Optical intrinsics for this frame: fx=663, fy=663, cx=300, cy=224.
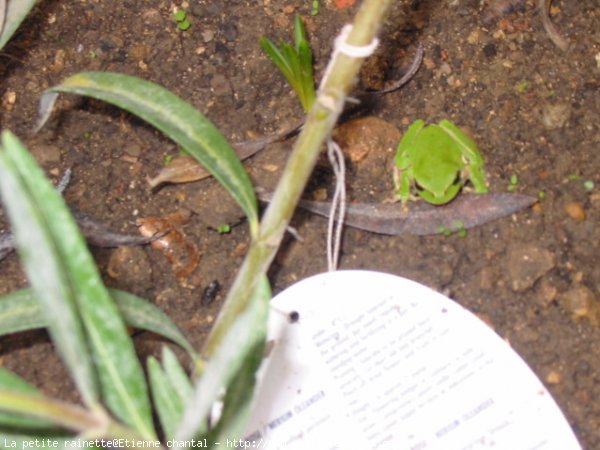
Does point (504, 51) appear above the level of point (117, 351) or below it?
above

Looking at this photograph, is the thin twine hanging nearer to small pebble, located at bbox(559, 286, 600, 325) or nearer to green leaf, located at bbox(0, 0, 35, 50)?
small pebble, located at bbox(559, 286, 600, 325)

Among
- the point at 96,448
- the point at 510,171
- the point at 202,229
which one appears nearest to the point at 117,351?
the point at 96,448

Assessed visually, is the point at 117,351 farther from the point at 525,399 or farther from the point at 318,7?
the point at 318,7

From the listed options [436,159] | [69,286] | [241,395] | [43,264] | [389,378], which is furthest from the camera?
[436,159]

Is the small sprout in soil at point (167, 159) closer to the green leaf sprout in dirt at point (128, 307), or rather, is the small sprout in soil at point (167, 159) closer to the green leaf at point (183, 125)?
the green leaf sprout in dirt at point (128, 307)

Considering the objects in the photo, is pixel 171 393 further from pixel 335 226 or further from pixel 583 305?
pixel 583 305

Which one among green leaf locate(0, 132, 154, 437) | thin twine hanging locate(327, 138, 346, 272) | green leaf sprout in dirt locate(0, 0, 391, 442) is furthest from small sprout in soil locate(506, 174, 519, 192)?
green leaf locate(0, 132, 154, 437)

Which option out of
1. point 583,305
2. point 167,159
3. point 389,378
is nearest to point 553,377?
point 583,305
